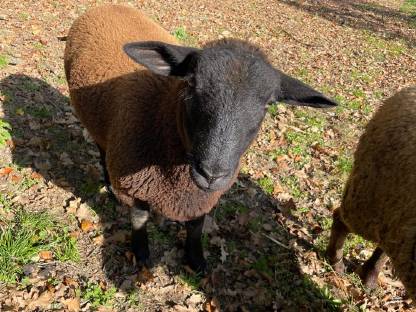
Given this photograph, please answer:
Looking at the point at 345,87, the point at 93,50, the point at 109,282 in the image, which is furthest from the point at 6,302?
the point at 345,87

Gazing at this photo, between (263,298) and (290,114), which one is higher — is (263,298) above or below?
below

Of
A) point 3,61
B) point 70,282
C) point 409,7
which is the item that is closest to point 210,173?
point 70,282

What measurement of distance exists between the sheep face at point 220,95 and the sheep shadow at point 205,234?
1.90 metres

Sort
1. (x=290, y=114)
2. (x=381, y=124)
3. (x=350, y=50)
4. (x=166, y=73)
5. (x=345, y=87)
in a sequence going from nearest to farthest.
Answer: (x=166, y=73) < (x=381, y=124) < (x=290, y=114) < (x=345, y=87) < (x=350, y=50)

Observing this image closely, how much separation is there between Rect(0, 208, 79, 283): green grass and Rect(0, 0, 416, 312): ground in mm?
11

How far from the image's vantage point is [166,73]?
296 cm

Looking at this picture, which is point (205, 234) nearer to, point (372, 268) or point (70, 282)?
point (70, 282)

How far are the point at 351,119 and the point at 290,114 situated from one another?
131 cm

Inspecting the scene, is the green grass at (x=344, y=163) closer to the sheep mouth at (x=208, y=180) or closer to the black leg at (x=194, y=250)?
the black leg at (x=194, y=250)

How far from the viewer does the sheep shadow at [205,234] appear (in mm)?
4141

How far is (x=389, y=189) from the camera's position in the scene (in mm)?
3381

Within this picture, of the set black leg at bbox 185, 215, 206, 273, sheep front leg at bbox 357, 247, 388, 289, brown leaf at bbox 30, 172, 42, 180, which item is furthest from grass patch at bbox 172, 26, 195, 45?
sheep front leg at bbox 357, 247, 388, 289

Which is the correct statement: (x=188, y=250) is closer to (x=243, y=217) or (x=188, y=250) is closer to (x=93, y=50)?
(x=243, y=217)

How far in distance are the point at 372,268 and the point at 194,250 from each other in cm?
199
